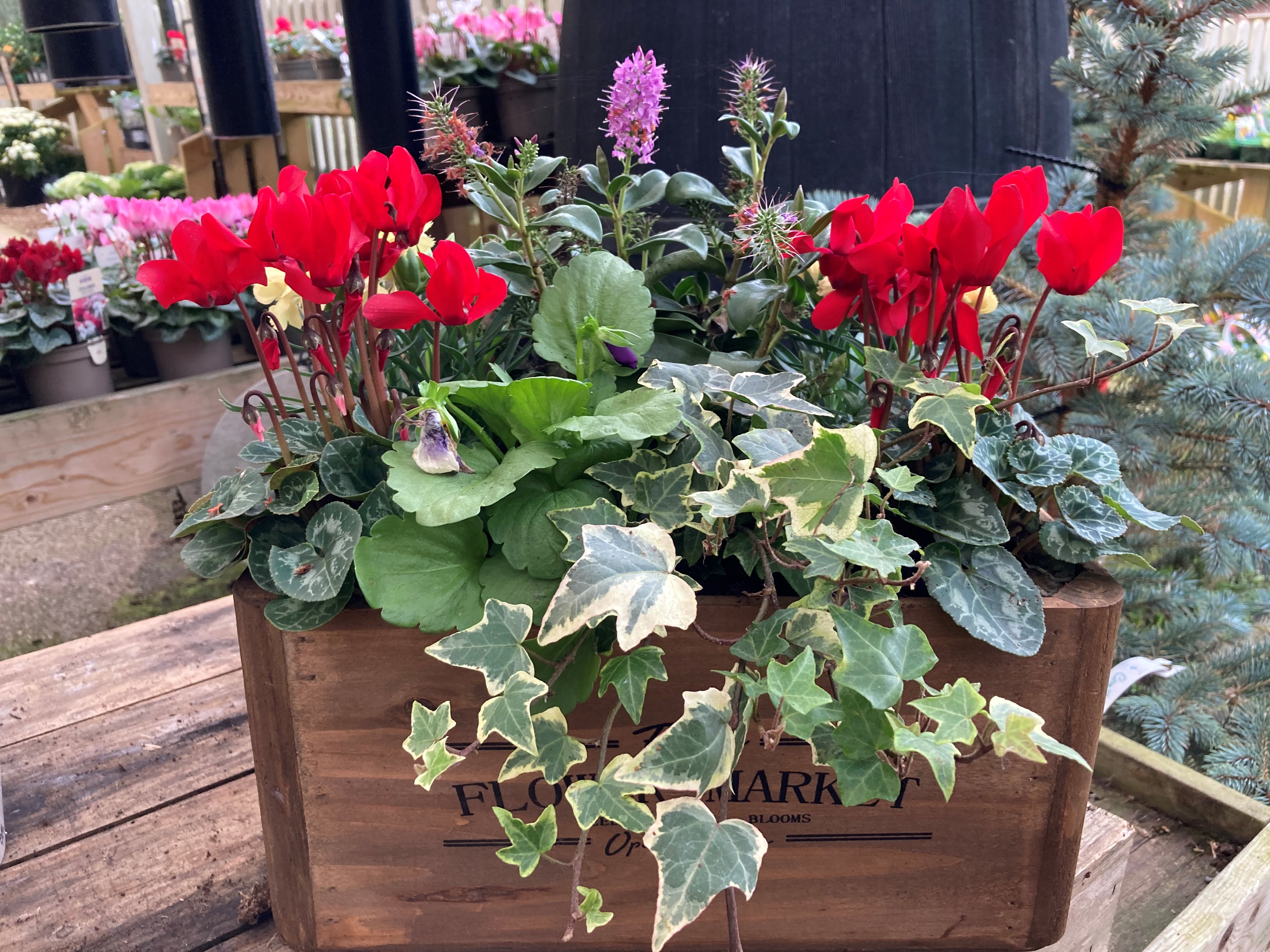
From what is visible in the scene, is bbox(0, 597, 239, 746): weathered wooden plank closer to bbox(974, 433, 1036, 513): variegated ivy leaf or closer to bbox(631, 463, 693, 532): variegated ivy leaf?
bbox(631, 463, 693, 532): variegated ivy leaf

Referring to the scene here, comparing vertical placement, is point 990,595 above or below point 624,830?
above

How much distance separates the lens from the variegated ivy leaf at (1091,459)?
49 centimetres

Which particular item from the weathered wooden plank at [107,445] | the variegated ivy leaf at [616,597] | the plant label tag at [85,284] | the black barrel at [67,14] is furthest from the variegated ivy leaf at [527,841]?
the plant label tag at [85,284]

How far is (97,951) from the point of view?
56 cm

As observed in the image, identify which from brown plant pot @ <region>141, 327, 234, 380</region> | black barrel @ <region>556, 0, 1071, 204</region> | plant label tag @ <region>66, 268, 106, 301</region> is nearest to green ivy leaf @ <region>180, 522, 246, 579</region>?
black barrel @ <region>556, 0, 1071, 204</region>

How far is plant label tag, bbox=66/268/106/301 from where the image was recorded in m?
1.77

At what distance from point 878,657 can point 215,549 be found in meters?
0.36

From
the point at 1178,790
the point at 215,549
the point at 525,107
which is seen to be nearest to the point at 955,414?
the point at 215,549

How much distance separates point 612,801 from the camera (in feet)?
1.43

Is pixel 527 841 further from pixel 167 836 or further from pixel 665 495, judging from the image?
pixel 167 836

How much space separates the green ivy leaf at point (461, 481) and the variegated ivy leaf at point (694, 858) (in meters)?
0.16

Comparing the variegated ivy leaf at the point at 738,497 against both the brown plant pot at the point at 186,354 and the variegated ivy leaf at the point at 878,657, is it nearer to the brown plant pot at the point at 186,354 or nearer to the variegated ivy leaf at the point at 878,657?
the variegated ivy leaf at the point at 878,657

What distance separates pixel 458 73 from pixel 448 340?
1.78 m

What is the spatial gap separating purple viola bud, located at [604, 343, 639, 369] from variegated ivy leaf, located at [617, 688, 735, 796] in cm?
21
